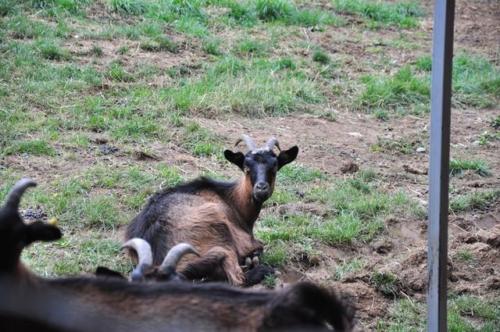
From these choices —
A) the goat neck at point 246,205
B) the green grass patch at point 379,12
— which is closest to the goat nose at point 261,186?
the goat neck at point 246,205

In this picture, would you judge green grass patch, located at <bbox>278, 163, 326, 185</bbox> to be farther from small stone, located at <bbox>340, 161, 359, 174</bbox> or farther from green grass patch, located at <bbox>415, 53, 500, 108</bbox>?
green grass patch, located at <bbox>415, 53, 500, 108</bbox>

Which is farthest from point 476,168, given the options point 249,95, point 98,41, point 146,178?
point 98,41

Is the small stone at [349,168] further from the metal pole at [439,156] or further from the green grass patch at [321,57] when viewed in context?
the metal pole at [439,156]

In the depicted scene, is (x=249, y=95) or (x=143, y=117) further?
(x=249, y=95)

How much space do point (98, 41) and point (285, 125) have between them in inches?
116

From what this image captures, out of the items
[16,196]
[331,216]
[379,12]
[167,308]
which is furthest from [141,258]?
[379,12]

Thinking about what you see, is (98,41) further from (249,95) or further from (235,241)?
(235,241)

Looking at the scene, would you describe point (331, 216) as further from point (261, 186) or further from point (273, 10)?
point (273, 10)

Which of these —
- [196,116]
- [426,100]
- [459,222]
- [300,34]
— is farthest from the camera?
[300,34]

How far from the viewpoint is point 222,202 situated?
28.1 feet

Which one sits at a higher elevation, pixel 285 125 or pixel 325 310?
pixel 325 310

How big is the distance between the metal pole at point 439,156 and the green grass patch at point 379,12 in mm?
8895

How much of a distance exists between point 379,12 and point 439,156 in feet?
30.9

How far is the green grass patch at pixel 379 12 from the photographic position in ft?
48.7
